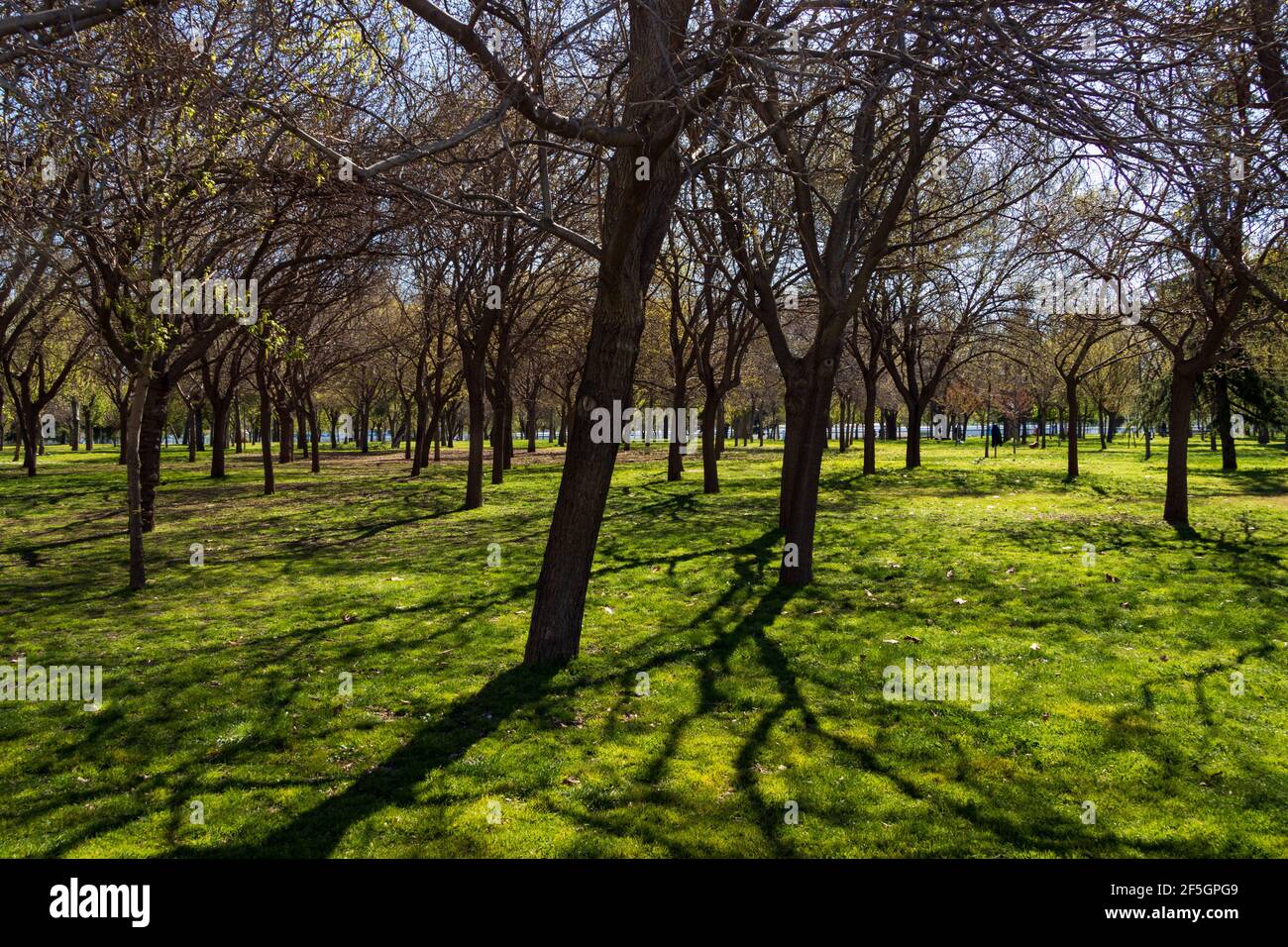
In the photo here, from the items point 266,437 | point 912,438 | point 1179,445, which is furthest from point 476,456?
point 912,438

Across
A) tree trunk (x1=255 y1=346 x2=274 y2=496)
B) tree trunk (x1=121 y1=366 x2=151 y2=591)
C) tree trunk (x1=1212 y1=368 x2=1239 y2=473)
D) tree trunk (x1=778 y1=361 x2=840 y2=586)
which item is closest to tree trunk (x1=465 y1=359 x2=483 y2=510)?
tree trunk (x1=255 y1=346 x2=274 y2=496)

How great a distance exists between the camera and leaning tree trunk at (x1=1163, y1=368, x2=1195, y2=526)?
15273 mm

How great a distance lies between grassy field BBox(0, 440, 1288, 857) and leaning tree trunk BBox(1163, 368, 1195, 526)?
1689 mm

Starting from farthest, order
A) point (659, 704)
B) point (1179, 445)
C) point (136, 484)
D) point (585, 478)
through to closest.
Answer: point (1179, 445) < point (136, 484) < point (585, 478) < point (659, 704)

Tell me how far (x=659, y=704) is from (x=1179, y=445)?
44.8ft

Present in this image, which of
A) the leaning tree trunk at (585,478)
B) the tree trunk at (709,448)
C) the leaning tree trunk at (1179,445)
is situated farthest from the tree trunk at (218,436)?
the leaning tree trunk at (1179,445)

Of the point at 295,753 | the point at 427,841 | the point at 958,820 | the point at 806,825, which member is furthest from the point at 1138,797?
the point at 295,753

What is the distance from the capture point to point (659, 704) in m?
6.40

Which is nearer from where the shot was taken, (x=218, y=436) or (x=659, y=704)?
(x=659, y=704)

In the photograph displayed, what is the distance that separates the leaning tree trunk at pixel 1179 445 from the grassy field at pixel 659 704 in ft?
5.54

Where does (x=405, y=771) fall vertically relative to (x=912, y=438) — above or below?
below

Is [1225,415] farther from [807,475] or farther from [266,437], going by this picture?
[266,437]

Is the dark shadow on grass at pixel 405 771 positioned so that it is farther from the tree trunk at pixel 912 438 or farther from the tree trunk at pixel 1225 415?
the tree trunk at pixel 1225 415

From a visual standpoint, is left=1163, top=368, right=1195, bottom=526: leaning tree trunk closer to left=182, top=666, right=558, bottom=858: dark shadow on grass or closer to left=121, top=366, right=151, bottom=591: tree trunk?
left=182, top=666, right=558, bottom=858: dark shadow on grass
